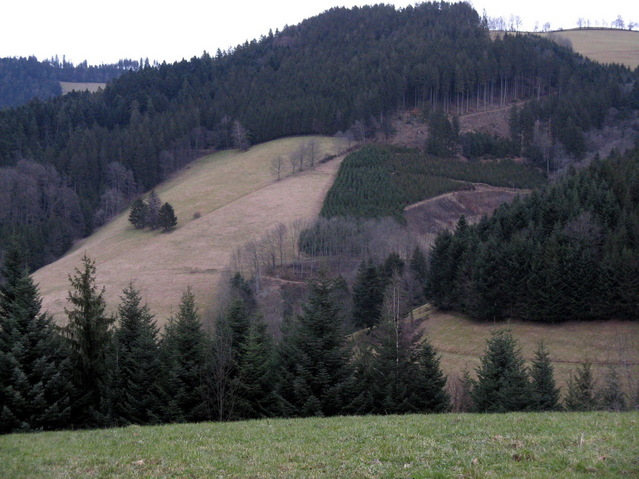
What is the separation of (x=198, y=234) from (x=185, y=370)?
74399mm

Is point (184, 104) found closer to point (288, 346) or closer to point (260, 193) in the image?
point (260, 193)

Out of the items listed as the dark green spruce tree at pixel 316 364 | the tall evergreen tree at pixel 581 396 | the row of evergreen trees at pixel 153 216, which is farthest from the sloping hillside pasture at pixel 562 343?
the row of evergreen trees at pixel 153 216

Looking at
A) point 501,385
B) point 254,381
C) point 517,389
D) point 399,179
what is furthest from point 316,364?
point 399,179

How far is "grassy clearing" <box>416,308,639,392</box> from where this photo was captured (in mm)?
48031

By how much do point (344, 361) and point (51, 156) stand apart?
5513 inches

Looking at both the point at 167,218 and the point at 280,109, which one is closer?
the point at 167,218

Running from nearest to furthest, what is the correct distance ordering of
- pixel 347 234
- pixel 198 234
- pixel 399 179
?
pixel 347 234, pixel 198 234, pixel 399 179

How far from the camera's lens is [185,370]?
27609 mm

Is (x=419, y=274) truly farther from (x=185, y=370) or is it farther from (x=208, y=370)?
(x=185, y=370)

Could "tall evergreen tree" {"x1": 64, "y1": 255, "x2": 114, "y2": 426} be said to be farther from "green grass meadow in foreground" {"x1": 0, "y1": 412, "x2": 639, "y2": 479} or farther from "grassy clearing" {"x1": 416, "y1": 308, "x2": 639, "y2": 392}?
"grassy clearing" {"x1": 416, "y1": 308, "x2": 639, "y2": 392}

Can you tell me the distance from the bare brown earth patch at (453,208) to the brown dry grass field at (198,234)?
18705mm

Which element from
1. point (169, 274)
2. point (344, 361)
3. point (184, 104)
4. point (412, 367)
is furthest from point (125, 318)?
point (184, 104)

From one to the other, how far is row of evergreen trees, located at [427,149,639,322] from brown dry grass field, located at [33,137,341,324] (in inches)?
1311

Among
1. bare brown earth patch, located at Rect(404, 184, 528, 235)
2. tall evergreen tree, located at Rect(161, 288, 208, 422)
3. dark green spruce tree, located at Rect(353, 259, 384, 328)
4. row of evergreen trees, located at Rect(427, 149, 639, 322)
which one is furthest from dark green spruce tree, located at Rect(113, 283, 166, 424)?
bare brown earth patch, located at Rect(404, 184, 528, 235)
